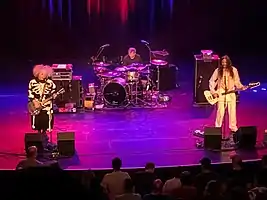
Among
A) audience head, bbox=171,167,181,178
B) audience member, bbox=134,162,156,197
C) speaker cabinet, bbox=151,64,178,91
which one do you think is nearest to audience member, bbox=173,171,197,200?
audience member, bbox=134,162,156,197

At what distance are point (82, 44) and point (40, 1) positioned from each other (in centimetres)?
186

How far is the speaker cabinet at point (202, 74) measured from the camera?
13008 millimetres

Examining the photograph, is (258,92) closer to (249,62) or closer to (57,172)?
(249,62)

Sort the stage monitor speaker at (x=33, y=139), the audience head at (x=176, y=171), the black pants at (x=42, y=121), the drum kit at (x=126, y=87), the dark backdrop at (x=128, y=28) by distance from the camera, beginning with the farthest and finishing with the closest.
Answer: the dark backdrop at (x=128, y=28) → the drum kit at (x=126, y=87) → the black pants at (x=42, y=121) → the stage monitor speaker at (x=33, y=139) → the audience head at (x=176, y=171)

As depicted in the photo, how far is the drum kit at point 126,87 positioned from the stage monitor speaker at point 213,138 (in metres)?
3.05

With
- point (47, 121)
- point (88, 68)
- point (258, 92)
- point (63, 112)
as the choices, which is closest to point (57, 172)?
point (47, 121)

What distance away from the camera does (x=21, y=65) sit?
16266mm

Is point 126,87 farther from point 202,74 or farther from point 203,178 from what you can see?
point 203,178

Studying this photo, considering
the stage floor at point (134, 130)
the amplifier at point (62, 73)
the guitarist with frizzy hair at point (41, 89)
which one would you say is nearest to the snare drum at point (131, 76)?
the stage floor at point (134, 130)

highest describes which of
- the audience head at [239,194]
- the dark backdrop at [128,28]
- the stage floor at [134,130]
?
the dark backdrop at [128,28]

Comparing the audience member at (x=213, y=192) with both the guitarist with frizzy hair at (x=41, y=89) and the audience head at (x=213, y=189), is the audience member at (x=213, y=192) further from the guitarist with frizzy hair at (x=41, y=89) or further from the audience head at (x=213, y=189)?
the guitarist with frizzy hair at (x=41, y=89)

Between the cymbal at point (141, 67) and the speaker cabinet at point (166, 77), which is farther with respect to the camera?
the speaker cabinet at point (166, 77)

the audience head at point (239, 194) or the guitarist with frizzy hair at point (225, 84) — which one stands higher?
the guitarist with frizzy hair at point (225, 84)

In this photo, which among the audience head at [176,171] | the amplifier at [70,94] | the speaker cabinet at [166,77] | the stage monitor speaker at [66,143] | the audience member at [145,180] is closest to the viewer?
the audience member at [145,180]
